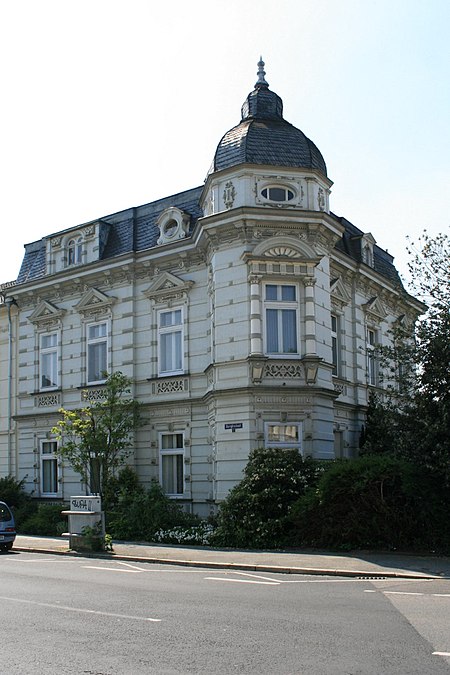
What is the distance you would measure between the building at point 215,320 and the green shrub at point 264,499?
1.18 m

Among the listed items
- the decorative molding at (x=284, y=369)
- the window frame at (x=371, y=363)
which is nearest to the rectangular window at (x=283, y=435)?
the decorative molding at (x=284, y=369)

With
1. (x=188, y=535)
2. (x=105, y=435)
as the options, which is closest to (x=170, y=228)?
(x=105, y=435)

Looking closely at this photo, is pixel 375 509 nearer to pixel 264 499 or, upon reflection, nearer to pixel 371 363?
pixel 264 499

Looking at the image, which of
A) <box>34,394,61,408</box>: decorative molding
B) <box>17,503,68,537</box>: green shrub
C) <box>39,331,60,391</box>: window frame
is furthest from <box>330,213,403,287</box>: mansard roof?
<box>17,503,68,537</box>: green shrub

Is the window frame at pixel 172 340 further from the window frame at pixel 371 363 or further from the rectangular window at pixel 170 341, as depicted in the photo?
the window frame at pixel 371 363

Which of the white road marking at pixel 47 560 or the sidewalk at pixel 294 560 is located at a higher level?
the sidewalk at pixel 294 560

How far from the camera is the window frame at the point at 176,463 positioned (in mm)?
25109

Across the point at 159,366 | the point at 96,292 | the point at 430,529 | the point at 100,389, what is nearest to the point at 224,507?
the point at 430,529

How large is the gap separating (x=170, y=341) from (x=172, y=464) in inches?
161

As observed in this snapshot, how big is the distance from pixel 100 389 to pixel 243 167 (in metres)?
9.76

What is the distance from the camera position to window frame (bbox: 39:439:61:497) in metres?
29.3

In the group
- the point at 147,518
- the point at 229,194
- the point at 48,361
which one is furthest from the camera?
the point at 48,361

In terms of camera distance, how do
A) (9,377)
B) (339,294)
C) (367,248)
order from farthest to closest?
(9,377)
(367,248)
(339,294)

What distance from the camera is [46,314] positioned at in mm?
30141
